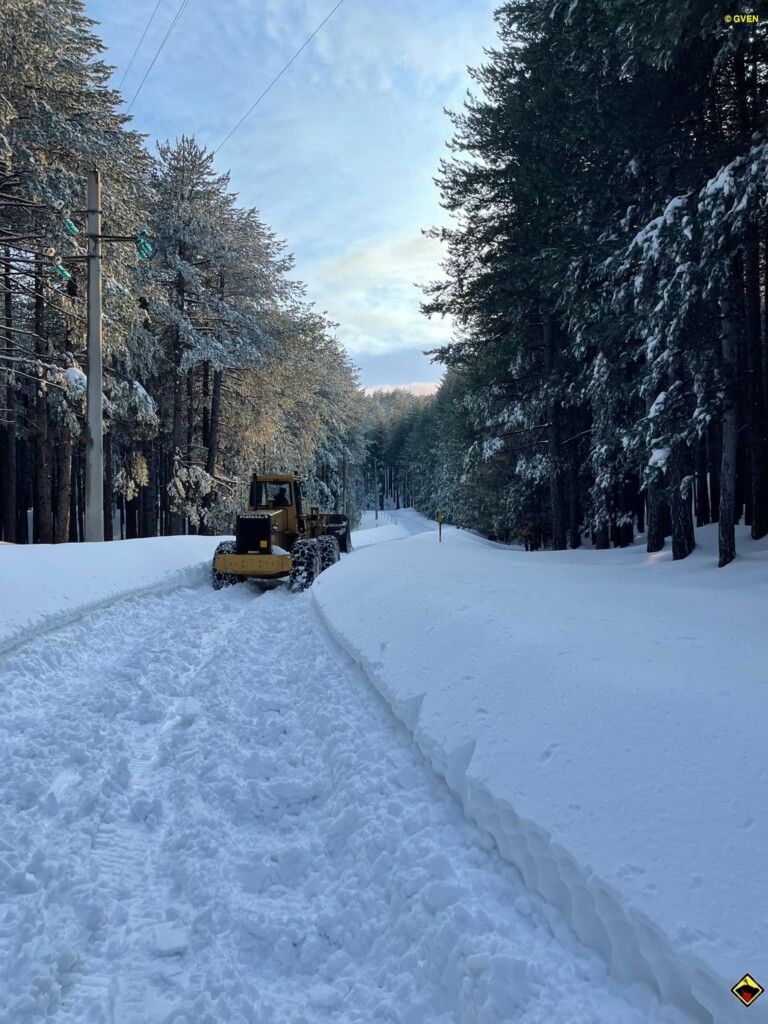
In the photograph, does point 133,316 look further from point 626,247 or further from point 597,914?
point 597,914

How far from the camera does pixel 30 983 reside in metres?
2.23

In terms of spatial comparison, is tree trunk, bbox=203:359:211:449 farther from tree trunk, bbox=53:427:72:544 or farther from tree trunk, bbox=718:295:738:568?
tree trunk, bbox=718:295:738:568

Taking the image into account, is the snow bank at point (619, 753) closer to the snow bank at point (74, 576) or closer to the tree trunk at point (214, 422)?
the snow bank at point (74, 576)

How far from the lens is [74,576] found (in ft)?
28.0

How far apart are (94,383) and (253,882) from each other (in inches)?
432

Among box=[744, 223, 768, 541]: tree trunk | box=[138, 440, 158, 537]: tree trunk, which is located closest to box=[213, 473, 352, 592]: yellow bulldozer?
box=[744, 223, 768, 541]: tree trunk

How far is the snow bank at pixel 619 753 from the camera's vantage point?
2176 millimetres

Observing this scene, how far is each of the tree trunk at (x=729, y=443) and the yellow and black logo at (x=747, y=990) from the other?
8443mm

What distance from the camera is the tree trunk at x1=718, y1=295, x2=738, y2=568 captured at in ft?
29.9

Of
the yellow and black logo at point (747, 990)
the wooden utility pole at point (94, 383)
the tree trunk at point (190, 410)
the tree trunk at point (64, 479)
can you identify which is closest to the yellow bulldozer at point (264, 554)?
the wooden utility pole at point (94, 383)

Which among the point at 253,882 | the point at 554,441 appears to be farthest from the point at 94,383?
the point at 554,441

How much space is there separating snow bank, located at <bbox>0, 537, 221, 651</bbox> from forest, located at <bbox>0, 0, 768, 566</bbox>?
15.2ft

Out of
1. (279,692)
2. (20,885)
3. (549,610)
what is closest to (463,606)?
(549,610)

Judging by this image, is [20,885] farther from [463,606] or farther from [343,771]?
[463,606]
